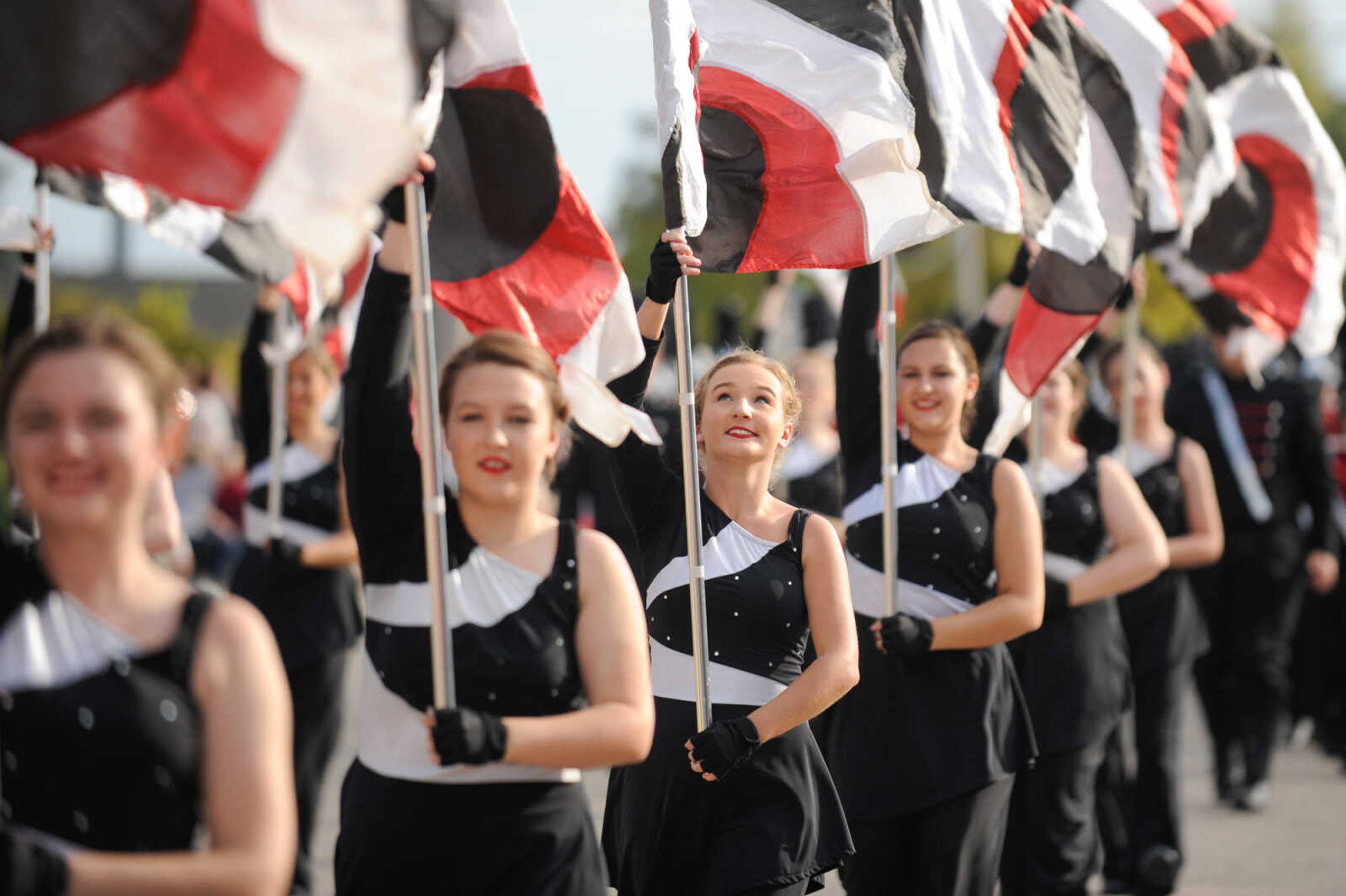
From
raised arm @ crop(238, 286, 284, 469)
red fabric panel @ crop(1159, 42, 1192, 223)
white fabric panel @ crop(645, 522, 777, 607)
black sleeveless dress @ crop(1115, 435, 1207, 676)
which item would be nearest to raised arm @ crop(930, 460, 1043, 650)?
white fabric panel @ crop(645, 522, 777, 607)

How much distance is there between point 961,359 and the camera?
571 cm

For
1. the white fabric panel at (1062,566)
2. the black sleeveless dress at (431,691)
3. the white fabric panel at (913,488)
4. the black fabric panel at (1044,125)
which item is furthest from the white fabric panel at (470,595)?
the white fabric panel at (1062,566)

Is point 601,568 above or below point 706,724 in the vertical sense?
above

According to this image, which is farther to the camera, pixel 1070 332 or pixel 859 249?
pixel 1070 332

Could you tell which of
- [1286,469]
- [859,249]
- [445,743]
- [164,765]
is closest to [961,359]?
[859,249]

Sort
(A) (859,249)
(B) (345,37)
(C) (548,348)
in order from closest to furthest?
(B) (345,37) < (C) (548,348) < (A) (859,249)

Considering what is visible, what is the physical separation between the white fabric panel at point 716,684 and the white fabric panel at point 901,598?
1.10 meters

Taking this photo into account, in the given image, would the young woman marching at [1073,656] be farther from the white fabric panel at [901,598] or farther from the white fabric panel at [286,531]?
the white fabric panel at [286,531]

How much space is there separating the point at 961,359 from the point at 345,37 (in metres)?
3.03

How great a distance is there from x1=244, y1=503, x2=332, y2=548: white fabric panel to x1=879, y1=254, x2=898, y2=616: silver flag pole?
9.29ft

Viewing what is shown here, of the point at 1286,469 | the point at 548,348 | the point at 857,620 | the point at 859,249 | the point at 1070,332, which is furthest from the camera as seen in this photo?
the point at 1286,469

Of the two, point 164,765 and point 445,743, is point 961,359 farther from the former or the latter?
point 164,765

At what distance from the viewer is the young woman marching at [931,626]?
204 inches

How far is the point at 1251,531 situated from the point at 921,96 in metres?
5.24
